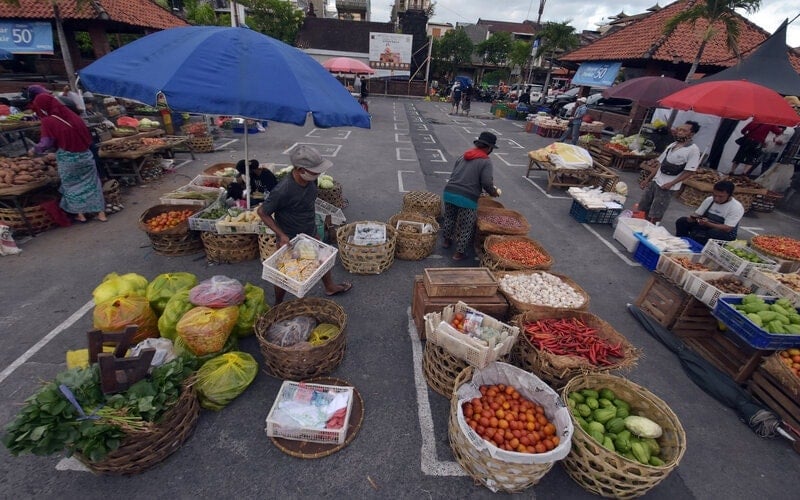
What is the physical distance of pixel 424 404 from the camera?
3.88 meters

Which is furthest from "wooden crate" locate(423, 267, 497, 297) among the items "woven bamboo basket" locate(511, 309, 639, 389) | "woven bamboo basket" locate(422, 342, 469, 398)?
"woven bamboo basket" locate(422, 342, 469, 398)

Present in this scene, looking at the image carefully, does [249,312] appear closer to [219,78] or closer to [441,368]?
[441,368]

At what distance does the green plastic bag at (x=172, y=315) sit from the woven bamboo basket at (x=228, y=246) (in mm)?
2147

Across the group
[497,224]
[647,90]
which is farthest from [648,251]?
[647,90]

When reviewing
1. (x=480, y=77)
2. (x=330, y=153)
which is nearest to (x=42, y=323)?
(x=330, y=153)

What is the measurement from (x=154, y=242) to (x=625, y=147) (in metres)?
16.7

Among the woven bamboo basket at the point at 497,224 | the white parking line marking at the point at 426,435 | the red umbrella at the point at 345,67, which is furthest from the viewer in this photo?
the red umbrella at the point at 345,67

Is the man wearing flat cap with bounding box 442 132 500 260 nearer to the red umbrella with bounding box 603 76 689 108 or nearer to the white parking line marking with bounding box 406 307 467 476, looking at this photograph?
the white parking line marking with bounding box 406 307 467 476

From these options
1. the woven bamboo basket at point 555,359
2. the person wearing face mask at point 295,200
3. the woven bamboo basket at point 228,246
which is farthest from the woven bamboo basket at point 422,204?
the woven bamboo basket at point 555,359

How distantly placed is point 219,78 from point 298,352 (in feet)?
10.5

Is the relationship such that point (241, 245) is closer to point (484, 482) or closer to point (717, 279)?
point (484, 482)

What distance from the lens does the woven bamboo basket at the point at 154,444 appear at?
110 inches

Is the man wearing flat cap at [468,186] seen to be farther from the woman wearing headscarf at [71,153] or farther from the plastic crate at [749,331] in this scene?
the woman wearing headscarf at [71,153]

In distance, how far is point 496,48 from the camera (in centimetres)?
4641
